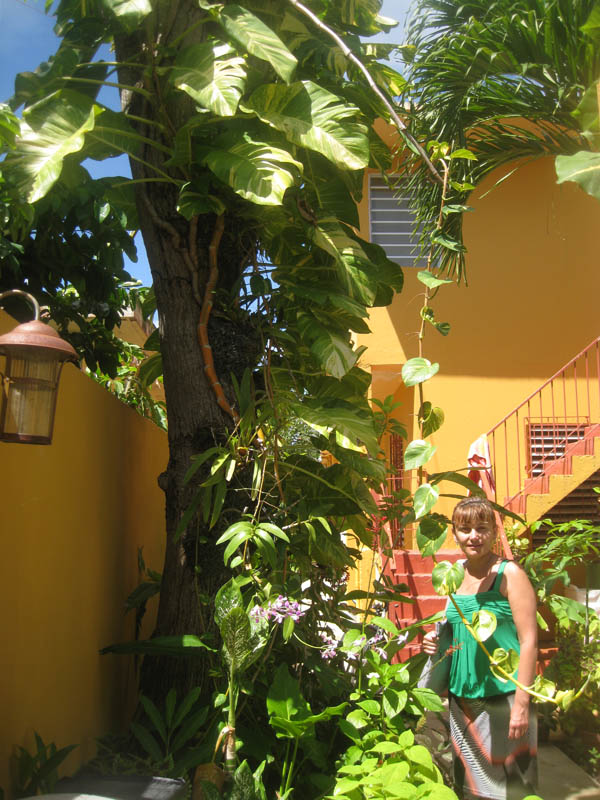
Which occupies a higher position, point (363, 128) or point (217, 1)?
point (217, 1)

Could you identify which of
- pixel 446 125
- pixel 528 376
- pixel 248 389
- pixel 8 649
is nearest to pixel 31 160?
pixel 248 389

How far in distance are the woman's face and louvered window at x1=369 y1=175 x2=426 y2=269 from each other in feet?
22.5

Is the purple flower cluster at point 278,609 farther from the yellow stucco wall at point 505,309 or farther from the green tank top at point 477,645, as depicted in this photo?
the yellow stucco wall at point 505,309

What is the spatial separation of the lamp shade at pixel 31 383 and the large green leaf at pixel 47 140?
0.64m

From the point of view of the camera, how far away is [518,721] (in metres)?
2.65

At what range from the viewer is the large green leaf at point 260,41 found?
2.62 m

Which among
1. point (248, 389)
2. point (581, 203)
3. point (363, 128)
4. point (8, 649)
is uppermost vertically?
point (581, 203)

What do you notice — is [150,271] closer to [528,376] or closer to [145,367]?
[145,367]

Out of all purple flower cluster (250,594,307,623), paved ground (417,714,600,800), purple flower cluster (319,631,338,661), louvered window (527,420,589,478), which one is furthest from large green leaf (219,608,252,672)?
louvered window (527,420,589,478)

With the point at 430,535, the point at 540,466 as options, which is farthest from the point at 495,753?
the point at 540,466

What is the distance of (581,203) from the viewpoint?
9281 mm

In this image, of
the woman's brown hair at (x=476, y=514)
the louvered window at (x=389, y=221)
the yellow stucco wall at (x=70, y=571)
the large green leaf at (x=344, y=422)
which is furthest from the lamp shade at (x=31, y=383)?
the louvered window at (x=389, y=221)

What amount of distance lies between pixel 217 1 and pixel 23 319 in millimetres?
1686

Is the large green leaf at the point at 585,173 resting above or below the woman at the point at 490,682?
above
